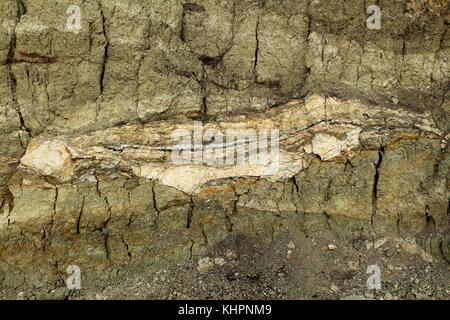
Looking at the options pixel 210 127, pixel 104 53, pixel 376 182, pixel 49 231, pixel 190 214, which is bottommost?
pixel 49 231

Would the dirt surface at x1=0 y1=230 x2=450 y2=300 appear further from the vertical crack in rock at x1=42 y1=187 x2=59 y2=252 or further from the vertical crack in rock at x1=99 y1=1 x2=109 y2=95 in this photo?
the vertical crack in rock at x1=99 y1=1 x2=109 y2=95

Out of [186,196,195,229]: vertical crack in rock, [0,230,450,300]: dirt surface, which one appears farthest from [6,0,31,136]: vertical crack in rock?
[186,196,195,229]: vertical crack in rock

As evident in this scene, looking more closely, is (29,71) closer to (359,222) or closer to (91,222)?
(91,222)

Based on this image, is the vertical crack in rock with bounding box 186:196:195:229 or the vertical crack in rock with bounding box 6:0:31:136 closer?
the vertical crack in rock with bounding box 6:0:31:136

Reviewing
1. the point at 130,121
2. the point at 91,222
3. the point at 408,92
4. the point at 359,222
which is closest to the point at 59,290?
the point at 91,222

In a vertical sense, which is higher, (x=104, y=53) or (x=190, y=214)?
(x=104, y=53)

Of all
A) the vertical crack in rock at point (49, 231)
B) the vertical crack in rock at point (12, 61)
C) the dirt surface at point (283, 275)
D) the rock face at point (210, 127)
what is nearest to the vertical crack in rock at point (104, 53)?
the rock face at point (210, 127)

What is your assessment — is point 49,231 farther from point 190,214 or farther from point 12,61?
point 12,61

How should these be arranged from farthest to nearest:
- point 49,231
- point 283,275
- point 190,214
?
point 190,214
point 283,275
point 49,231

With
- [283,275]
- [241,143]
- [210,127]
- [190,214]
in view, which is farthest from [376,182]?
[190,214]

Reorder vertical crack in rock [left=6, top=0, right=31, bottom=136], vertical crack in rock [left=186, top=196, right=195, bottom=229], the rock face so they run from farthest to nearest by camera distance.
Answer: vertical crack in rock [left=186, top=196, right=195, bottom=229]
the rock face
vertical crack in rock [left=6, top=0, right=31, bottom=136]
